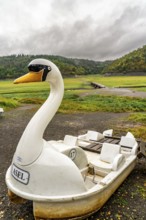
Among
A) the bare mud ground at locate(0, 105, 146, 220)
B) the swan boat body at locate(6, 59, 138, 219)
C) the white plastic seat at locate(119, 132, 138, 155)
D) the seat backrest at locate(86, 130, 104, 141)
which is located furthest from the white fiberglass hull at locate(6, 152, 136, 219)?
the seat backrest at locate(86, 130, 104, 141)

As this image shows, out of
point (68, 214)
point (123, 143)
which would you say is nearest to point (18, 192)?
point (68, 214)

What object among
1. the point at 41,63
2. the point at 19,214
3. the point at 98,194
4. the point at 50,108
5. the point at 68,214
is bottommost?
the point at 19,214

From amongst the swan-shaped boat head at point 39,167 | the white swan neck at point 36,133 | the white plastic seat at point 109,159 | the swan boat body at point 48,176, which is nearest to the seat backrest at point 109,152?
the white plastic seat at point 109,159

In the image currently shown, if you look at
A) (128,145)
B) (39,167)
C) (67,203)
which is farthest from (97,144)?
(39,167)

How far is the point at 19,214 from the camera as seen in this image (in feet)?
14.0

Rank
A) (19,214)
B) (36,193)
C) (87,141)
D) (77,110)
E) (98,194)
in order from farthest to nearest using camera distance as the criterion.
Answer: (77,110)
(87,141)
(19,214)
(98,194)
(36,193)

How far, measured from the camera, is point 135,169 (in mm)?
6328

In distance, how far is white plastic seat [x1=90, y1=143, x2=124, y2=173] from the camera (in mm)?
4605

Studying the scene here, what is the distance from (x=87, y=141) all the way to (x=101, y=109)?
11.7 meters

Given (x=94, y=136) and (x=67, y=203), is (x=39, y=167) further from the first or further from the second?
(x=94, y=136)

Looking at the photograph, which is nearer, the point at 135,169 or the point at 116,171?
the point at 116,171

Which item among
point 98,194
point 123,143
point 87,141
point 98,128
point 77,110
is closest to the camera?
point 98,194

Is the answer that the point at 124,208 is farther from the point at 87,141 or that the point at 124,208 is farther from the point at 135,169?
the point at 87,141

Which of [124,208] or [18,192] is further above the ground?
[18,192]
